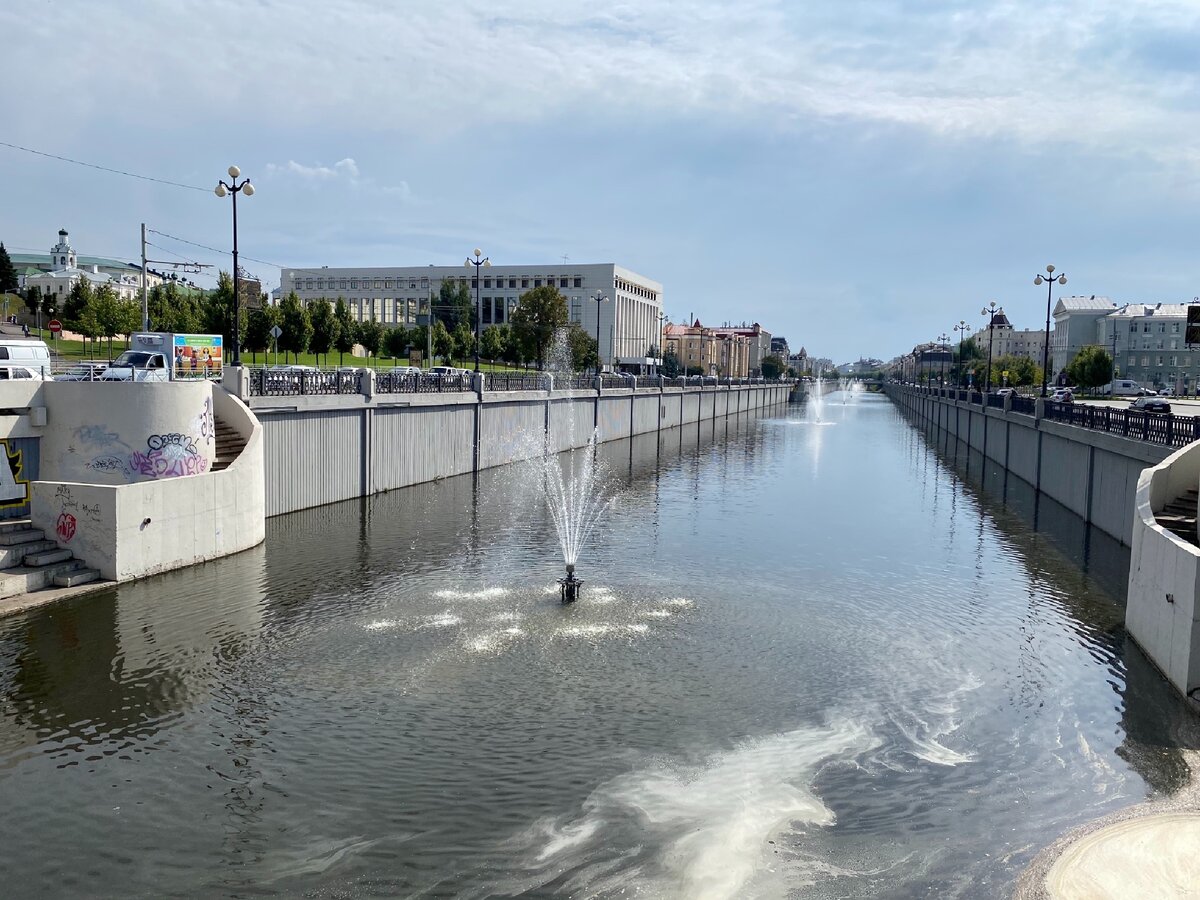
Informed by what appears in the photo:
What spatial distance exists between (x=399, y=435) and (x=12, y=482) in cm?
1841

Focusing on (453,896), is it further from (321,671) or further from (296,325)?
(296,325)

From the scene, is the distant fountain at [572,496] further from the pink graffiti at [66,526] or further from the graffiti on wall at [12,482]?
the graffiti on wall at [12,482]

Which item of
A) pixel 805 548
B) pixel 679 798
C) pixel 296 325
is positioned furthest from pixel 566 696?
pixel 296 325

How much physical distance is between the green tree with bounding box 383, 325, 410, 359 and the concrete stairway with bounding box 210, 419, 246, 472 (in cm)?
7136

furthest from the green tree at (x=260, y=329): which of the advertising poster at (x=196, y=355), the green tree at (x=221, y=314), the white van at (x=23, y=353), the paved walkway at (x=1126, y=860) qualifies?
the paved walkway at (x=1126, y=860)

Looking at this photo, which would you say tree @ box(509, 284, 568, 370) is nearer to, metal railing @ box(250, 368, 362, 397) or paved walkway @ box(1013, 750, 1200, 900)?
metal railing @ box(250, 368, 362, 397)

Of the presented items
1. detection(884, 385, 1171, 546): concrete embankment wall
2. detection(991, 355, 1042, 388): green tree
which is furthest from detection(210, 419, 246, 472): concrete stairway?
detection(991, 355, 1042, 388): green tree

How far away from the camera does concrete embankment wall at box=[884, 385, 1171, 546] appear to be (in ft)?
96.8

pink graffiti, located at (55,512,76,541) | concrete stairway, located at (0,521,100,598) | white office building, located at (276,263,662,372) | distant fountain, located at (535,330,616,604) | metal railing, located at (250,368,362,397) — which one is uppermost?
white office building, located at (276,263,662,372)

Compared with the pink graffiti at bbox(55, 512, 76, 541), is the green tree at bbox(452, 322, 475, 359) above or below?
above

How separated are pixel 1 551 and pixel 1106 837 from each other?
21.1m

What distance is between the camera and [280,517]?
100 ft

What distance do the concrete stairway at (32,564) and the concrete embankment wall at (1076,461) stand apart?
2781 centimetres

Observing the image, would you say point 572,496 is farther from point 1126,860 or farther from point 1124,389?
point 1124,389
